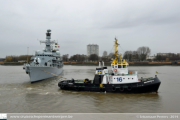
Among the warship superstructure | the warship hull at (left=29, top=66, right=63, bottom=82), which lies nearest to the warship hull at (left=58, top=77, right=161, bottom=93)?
the warship superstructure

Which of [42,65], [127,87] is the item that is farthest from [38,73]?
[127,87]

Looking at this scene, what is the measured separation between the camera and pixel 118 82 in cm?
1692

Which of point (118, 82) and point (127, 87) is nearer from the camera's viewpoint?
point (127, 87)

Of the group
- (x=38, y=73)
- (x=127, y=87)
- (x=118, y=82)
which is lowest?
(x=127, y=87)

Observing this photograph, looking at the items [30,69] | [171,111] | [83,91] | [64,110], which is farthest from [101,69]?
→ [30,69]

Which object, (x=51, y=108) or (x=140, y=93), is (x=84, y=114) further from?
(x=140, y=93)

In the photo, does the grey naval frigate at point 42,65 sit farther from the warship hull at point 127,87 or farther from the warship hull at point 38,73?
the warship hull at point 127,87

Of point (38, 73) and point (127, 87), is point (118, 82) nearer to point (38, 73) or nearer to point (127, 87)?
point (127, 87)

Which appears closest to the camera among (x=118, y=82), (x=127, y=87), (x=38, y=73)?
(x=127, y=87)

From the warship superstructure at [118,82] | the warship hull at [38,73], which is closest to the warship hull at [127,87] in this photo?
the warship superstructure at [118,82]

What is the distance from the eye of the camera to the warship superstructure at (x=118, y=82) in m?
16.2

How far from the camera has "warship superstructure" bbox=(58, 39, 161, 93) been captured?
53.3 feet

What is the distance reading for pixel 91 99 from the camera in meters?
15.0

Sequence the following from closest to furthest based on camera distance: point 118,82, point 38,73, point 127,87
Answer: point 127,87
point 118,82
point 38,73
